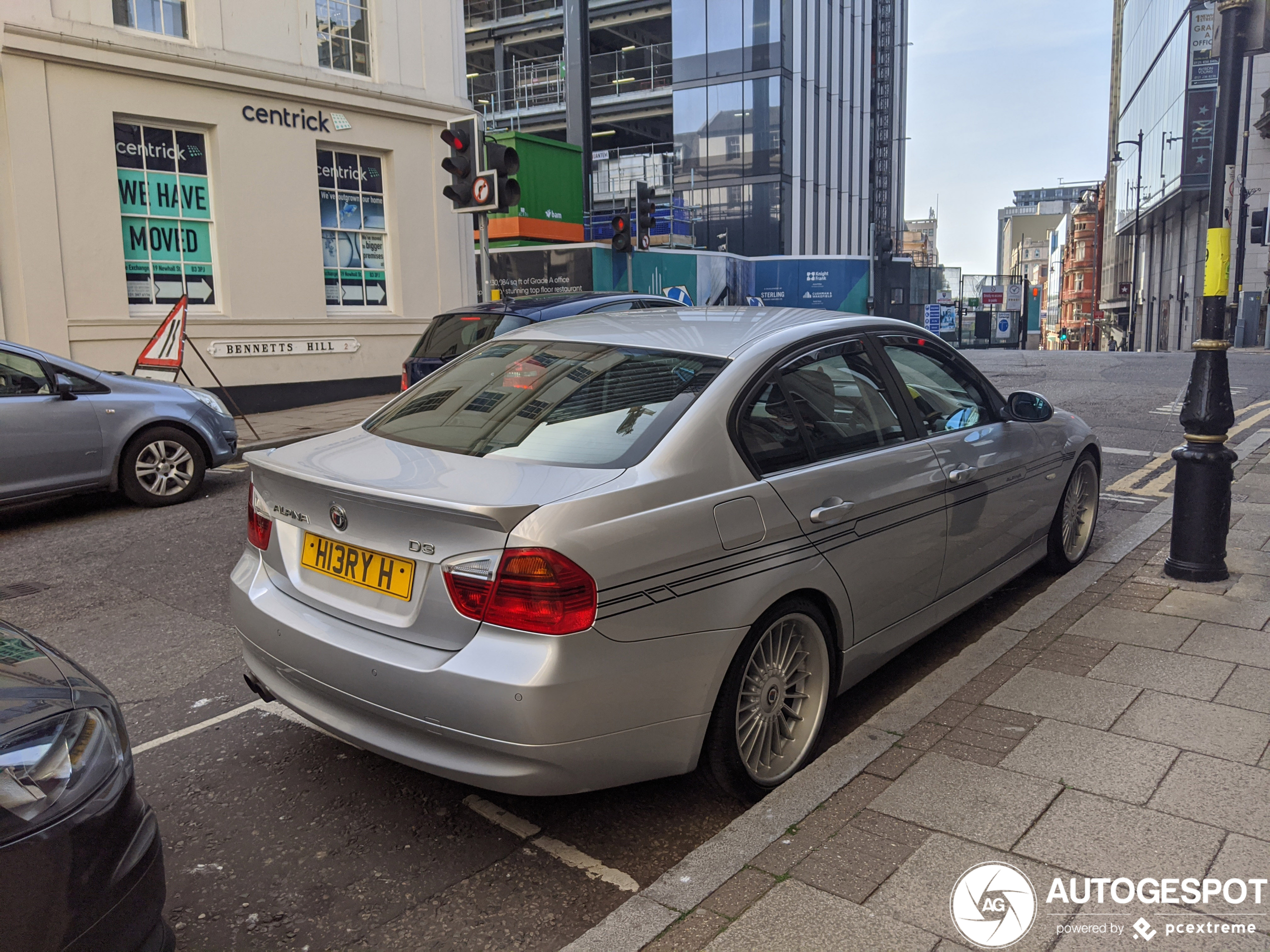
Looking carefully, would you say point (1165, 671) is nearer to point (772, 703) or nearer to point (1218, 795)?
point (1218, 795)

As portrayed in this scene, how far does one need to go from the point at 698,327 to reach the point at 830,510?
98cm

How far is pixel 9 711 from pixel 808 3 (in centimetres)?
4247

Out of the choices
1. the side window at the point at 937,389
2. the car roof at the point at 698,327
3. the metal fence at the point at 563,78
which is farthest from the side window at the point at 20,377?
the metal fence at the point at 563,78

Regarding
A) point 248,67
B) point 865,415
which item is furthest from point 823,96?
point 865,415

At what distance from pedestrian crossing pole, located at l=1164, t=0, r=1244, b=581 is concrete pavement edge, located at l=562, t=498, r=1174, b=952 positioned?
1.03m

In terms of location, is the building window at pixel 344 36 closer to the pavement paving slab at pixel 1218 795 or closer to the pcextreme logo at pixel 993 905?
the pavement paving slab at pixel 1218 795

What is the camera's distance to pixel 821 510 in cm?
329

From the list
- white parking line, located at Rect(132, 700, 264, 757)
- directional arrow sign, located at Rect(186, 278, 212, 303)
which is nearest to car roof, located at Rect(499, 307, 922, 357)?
white parking line, located at Rect(132, 700, 264, 757)

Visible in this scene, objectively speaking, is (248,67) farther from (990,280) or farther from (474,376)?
(990,280)

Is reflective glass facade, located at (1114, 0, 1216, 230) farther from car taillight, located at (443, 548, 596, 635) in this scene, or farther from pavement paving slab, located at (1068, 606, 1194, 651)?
car taillight, located at (443, 548, 596, 635)

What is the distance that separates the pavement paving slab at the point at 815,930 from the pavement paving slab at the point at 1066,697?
143 centimetres

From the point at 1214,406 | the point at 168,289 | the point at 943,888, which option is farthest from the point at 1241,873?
the point at 168,289

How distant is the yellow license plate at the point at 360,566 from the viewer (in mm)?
2816

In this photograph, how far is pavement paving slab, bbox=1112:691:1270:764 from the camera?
3238 millimetres
